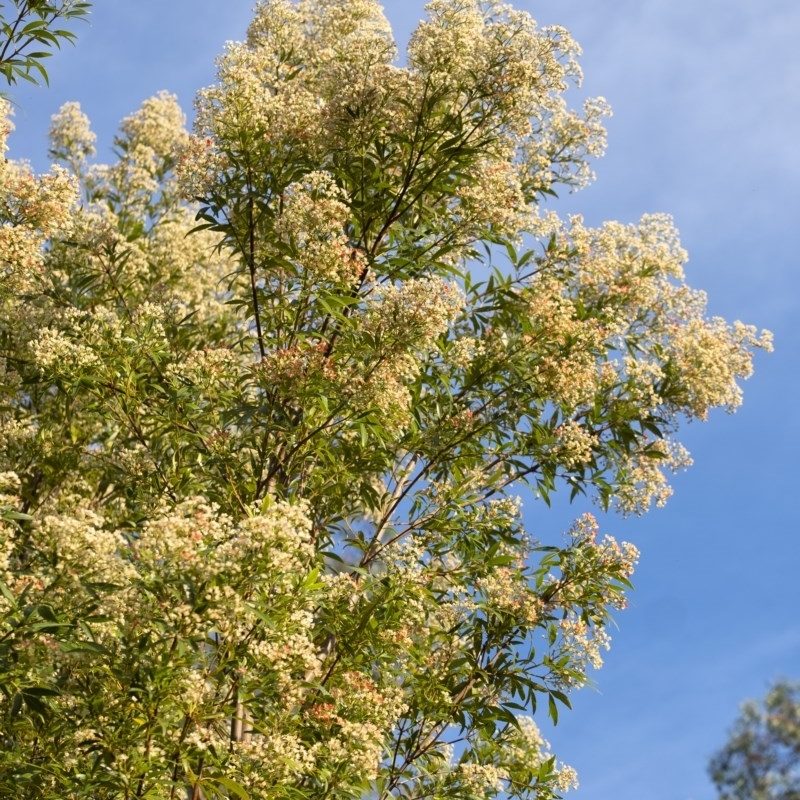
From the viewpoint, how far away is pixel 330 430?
6738mm

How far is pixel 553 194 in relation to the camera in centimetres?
900

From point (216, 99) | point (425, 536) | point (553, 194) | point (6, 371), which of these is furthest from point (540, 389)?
point (6, 371)

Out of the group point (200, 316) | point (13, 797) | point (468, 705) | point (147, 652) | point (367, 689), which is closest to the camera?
point (147, 652)

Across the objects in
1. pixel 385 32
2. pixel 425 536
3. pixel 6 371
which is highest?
pixel 385 32

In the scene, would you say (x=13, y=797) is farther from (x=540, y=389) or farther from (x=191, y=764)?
(x=540, y=389)

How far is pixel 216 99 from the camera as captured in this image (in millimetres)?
6957

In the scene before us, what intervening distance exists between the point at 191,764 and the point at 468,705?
233 centimetres

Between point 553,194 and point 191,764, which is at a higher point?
point 553,194

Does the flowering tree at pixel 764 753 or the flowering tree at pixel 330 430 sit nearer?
the flowering tree at pixel 330 430

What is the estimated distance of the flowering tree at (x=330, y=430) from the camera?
5293 mm

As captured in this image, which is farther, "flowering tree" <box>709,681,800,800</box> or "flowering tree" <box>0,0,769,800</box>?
"flowering tree" <box>709,681,800,800</box>

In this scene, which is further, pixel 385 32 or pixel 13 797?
pixel 385 32

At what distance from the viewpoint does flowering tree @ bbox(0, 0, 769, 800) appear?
5.29 m

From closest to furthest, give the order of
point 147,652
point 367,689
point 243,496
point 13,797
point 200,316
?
point 147,652 < point 13,797 < point 367,689 < point 243,496 < point 200,316
